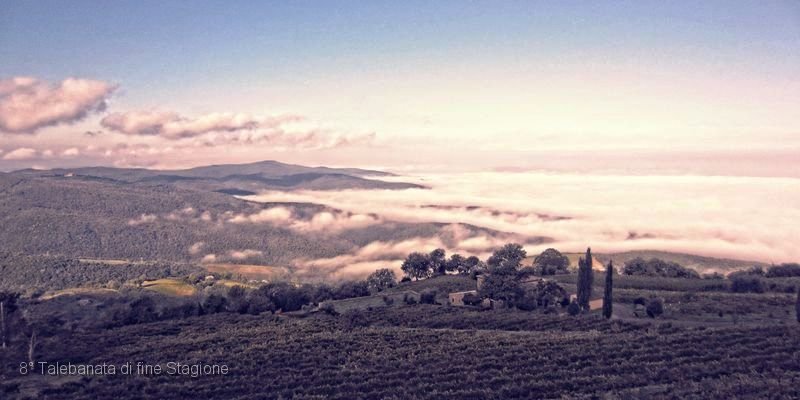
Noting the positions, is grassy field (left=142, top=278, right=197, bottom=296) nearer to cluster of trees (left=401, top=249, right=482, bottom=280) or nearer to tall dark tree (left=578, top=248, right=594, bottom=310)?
cluster of trees (left=401, top=249, right=482, bottom=280)

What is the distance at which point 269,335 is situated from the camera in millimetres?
44812

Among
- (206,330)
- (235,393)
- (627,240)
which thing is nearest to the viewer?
(235,393)

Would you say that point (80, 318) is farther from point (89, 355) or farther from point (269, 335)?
point (269, 335)

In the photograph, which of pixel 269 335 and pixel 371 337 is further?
pixel 269 335

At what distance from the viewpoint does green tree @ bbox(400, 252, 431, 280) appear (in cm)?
9519

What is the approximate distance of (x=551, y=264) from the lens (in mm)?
90812

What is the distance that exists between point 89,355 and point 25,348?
8164 millimetres

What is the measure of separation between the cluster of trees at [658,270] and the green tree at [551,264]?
1030cm

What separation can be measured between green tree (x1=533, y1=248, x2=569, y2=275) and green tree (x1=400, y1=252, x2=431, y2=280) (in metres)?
19.4

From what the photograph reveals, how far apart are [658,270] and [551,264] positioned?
1706 cm

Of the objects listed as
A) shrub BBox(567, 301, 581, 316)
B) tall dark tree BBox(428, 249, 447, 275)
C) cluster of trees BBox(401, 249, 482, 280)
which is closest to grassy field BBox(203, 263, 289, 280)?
cluster of trees BBox(401, 249, 482, 280)

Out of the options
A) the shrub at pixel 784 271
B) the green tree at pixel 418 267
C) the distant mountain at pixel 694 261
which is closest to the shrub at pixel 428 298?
the green tree at pixel 418 267

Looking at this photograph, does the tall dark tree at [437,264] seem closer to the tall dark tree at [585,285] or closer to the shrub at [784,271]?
the tall dark tree at [585,285]

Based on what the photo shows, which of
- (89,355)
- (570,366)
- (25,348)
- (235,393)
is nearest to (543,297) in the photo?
(570,366)
